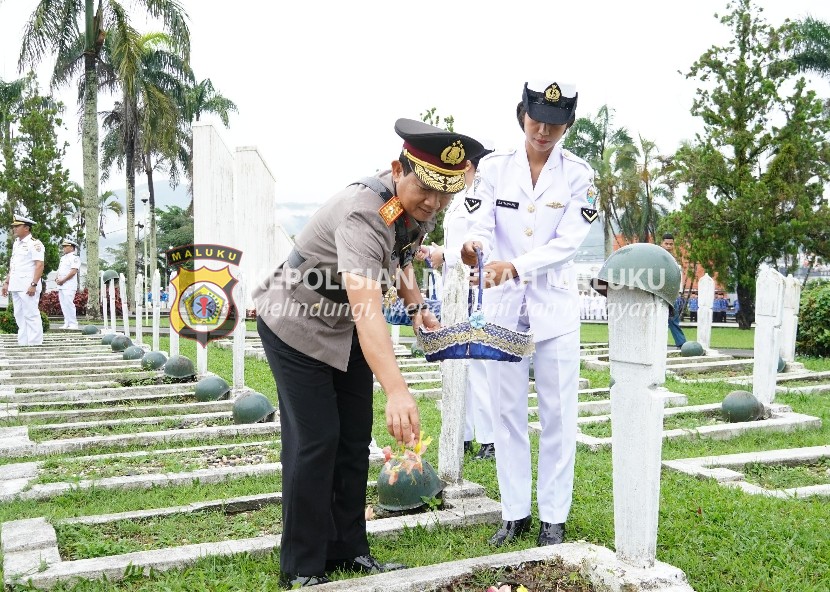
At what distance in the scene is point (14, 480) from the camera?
183 inches

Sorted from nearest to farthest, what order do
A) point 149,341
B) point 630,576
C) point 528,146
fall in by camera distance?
1. point 630,576
2. point 528,146
3. point 149,341

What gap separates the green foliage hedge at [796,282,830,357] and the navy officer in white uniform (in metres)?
10.9

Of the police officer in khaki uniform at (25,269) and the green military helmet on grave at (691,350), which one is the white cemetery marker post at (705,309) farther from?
the police officer in khaki uniform at (25,269)

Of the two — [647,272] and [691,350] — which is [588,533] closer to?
[647,272]

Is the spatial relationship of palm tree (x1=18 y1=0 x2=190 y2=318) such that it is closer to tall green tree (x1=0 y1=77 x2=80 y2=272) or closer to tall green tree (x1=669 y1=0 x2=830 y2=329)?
tall green tree (x1=0 y1=77 x2=80 y2=272)

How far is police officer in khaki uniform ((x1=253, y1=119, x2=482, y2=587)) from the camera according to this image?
2.58 m

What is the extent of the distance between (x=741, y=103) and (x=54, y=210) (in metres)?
22.1

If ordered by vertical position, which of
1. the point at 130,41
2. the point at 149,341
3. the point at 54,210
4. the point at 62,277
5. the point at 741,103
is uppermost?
the point at 130,41

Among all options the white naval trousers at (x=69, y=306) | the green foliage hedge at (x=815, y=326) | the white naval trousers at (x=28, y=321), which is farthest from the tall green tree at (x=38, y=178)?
the green foliage hedge at (x=815, y=326)

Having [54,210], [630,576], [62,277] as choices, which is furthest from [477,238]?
[54,210]

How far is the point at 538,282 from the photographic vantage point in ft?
12.1

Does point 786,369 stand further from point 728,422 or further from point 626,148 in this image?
point 626,148
